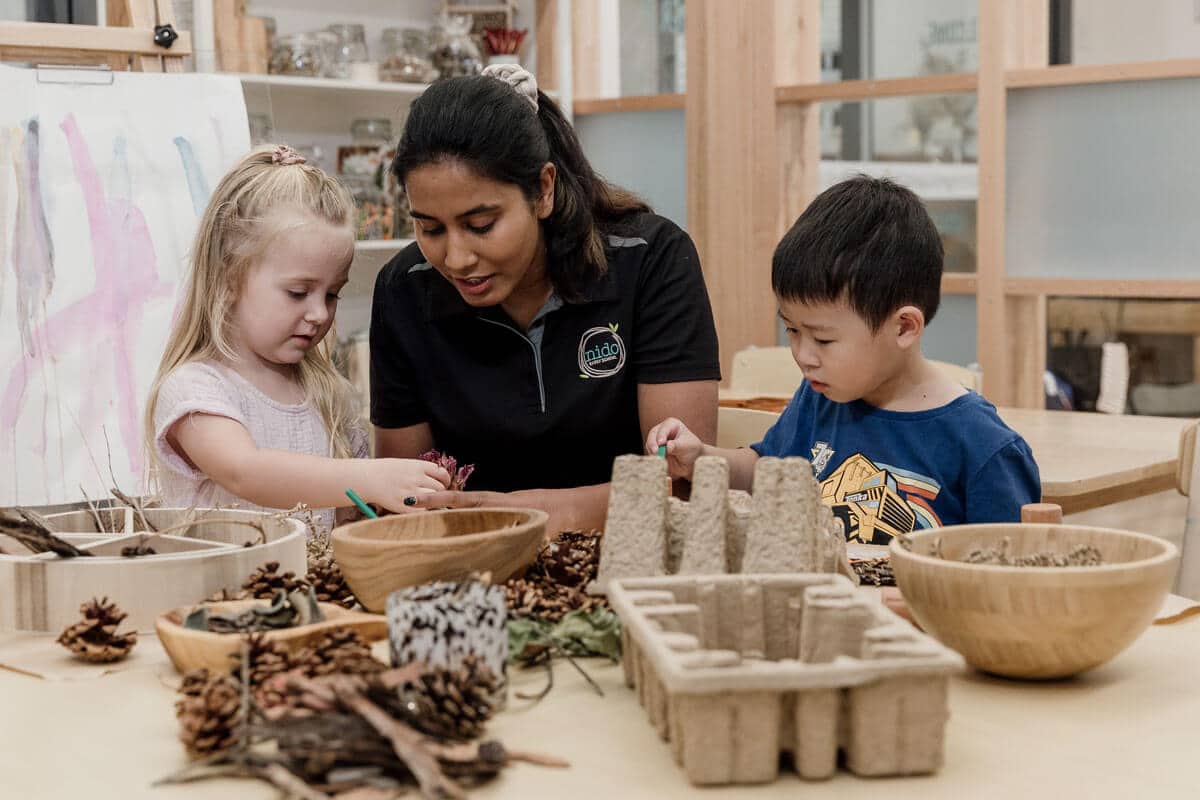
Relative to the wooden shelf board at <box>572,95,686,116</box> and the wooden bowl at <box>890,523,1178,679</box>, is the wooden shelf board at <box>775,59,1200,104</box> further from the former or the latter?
the wooden bowl at <box>890,523,1178,679</box>

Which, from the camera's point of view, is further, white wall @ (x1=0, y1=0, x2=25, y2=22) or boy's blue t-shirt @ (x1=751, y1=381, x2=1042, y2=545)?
white wall @ (x1=0, y1=0, x2=25, y2=22)

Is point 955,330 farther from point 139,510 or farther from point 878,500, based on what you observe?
point 139,510

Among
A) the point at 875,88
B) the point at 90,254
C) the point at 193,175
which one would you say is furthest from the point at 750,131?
the point at 90,254

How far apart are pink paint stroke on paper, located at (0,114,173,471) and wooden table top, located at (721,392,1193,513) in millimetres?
1020

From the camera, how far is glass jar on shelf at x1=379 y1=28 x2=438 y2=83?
384 cm

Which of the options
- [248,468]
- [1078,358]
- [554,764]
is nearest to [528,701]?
[554,764]

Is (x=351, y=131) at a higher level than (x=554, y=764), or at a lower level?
higher

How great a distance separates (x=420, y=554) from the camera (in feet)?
3.24

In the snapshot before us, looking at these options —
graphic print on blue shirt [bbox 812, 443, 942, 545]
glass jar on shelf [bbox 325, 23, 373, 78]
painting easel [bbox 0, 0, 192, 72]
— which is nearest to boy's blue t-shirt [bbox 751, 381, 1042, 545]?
graphic print on blue shirt [bbox 812, 443, 942, 545]

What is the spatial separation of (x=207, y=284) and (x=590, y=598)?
97 cm

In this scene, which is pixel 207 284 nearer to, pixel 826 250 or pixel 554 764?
pixel 826 250

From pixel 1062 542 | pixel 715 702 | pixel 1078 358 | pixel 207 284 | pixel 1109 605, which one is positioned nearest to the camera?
pixel 715 702

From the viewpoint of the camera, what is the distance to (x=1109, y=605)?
2.76 feet

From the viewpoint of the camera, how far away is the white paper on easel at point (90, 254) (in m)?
2.19
